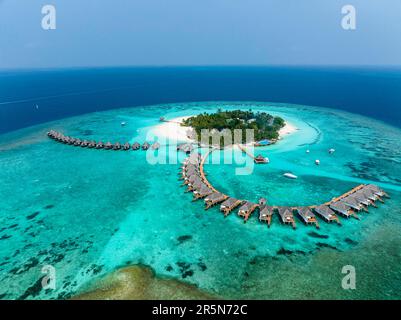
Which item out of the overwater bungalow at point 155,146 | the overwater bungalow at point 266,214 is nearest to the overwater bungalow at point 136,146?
the overwater bungalow at point 155,146

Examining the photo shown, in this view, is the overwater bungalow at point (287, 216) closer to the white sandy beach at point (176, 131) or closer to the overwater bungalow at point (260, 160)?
the overwater bungalow at point (260, 160)

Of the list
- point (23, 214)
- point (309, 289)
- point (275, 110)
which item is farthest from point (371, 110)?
point (23, 214)

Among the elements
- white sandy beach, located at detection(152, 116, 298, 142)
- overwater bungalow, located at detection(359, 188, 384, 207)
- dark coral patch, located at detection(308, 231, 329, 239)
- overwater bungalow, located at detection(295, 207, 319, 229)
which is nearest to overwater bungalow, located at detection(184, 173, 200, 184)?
overwater bungalow, located at detection(295, 207, 319, 229)

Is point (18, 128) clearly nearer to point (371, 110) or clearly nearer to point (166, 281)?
point (166, 281)

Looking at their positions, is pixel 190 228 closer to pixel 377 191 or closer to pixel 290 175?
pixel 290 175

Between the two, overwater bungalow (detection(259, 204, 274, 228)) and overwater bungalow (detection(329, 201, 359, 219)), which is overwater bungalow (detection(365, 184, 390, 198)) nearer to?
overwater bungalow (detection(329, 201, 359, 219))
